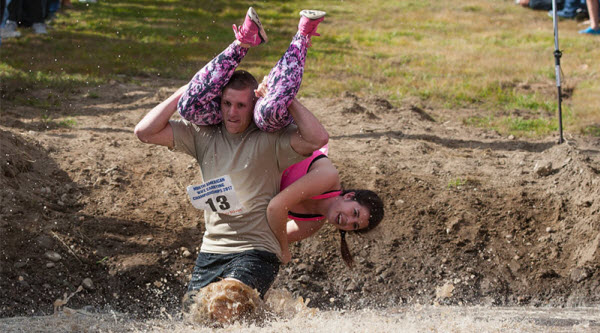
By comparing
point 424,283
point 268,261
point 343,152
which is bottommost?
point 424,283

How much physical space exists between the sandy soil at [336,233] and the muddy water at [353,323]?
642 mm

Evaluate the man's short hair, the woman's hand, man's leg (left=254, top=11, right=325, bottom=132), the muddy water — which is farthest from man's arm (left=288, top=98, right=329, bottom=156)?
the muddy water

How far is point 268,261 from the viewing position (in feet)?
12.6

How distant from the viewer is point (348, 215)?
4.25 meters

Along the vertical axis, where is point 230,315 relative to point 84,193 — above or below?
above

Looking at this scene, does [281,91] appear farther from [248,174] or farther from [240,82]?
[248,174]

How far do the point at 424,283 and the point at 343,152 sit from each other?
191 centimetres

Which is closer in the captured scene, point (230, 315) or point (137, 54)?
point (230, 315)

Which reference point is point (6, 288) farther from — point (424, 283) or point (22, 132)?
point (424, 283)

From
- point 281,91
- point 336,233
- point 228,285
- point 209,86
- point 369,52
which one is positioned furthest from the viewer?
point 369,52

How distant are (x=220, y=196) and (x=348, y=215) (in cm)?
86

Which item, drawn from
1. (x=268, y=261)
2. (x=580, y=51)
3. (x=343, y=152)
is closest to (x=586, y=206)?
(x=343, y=152)

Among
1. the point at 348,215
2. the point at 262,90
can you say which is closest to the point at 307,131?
the point at 262,90

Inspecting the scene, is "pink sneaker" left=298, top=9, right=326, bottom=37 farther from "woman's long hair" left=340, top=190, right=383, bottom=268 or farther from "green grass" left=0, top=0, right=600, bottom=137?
"green grass" left=0, top=0, right=600, bottom=137
